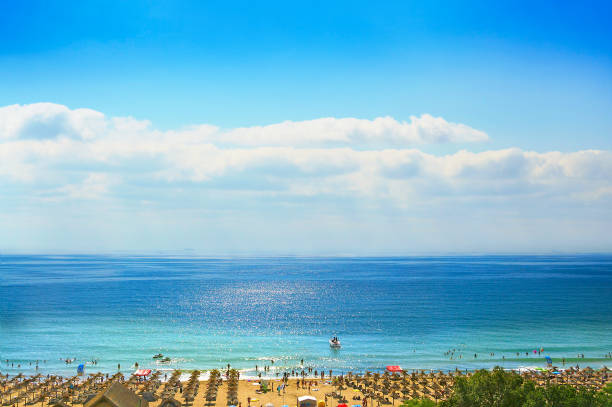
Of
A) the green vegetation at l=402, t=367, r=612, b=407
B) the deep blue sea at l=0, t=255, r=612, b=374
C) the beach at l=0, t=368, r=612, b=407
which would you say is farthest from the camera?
the deep blue sea at l=0, t=255, r=612, b=374

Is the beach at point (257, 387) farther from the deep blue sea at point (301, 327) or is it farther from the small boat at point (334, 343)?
the small boat at point (334, 343)

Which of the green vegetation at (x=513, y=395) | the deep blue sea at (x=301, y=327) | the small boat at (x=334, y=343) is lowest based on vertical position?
the deep blue sea at (x=301, y=327)

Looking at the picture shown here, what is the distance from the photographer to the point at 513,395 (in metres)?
26.6

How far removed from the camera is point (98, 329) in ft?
252

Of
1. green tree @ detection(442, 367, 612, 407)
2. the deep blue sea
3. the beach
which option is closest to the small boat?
the deep blue sea

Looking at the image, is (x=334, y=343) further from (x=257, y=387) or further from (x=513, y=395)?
(x=513, y=395)

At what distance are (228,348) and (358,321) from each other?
3068cm

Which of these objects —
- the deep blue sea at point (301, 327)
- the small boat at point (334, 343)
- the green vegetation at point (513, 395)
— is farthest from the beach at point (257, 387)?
the green vegetation at point (513, 395)

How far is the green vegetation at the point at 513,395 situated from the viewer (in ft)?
80.9

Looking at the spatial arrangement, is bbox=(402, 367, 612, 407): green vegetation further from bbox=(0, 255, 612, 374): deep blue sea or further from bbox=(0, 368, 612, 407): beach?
bbox=(0, 255, 612, 374): deep blue sea

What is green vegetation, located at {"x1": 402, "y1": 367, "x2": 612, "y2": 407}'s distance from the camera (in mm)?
24672

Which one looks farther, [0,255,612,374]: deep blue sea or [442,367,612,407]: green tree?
[0,255,612,374]: deep blue sea

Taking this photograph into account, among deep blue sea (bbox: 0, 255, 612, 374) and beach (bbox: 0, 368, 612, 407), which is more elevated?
beach (bbox: 0, 368, 612, 407)

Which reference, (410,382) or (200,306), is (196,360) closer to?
(410,382)
